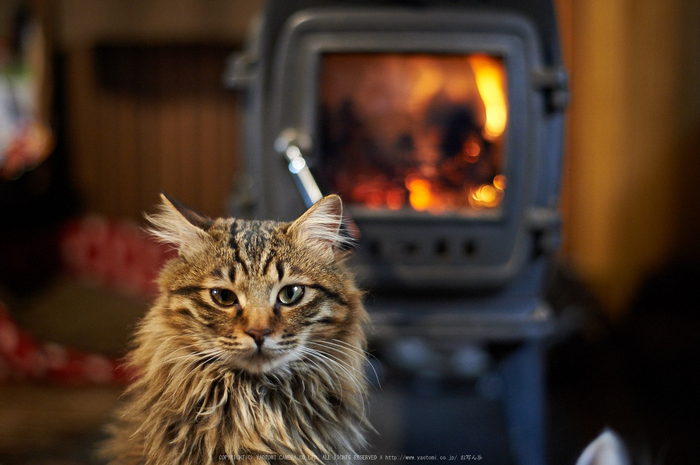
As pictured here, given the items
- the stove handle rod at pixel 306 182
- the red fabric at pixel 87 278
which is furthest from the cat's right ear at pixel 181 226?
the red fabric at pixel 87 278

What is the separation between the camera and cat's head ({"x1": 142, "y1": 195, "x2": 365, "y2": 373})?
0.43 metres

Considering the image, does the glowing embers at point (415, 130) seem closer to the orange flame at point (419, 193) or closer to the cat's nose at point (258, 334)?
the orange flame at point (419, 193)

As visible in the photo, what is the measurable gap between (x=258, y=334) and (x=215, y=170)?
1998mm

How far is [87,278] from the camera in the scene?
6.02 ft

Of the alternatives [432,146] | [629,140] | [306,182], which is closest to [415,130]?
[432,146]

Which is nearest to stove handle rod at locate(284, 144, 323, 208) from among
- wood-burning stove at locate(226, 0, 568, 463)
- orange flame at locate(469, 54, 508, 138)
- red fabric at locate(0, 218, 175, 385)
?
wood-burning stove at locate(226, 0, 568, 463)

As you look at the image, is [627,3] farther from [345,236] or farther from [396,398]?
[345,236]

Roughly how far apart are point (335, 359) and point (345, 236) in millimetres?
125

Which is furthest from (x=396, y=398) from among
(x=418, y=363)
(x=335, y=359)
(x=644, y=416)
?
(x=335, y=359)

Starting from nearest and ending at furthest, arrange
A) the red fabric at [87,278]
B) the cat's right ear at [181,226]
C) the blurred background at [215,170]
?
1. the cat's right ear at [181,226]
2. the red fabric at [87,278]
3. the blurred background at [215,170]

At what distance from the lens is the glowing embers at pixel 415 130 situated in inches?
44.8

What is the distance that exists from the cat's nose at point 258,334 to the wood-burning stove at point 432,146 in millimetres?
609

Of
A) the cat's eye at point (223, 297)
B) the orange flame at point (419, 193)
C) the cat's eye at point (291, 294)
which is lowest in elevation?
the orange flame at point (419, 193)

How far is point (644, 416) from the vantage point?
139 centimetres
